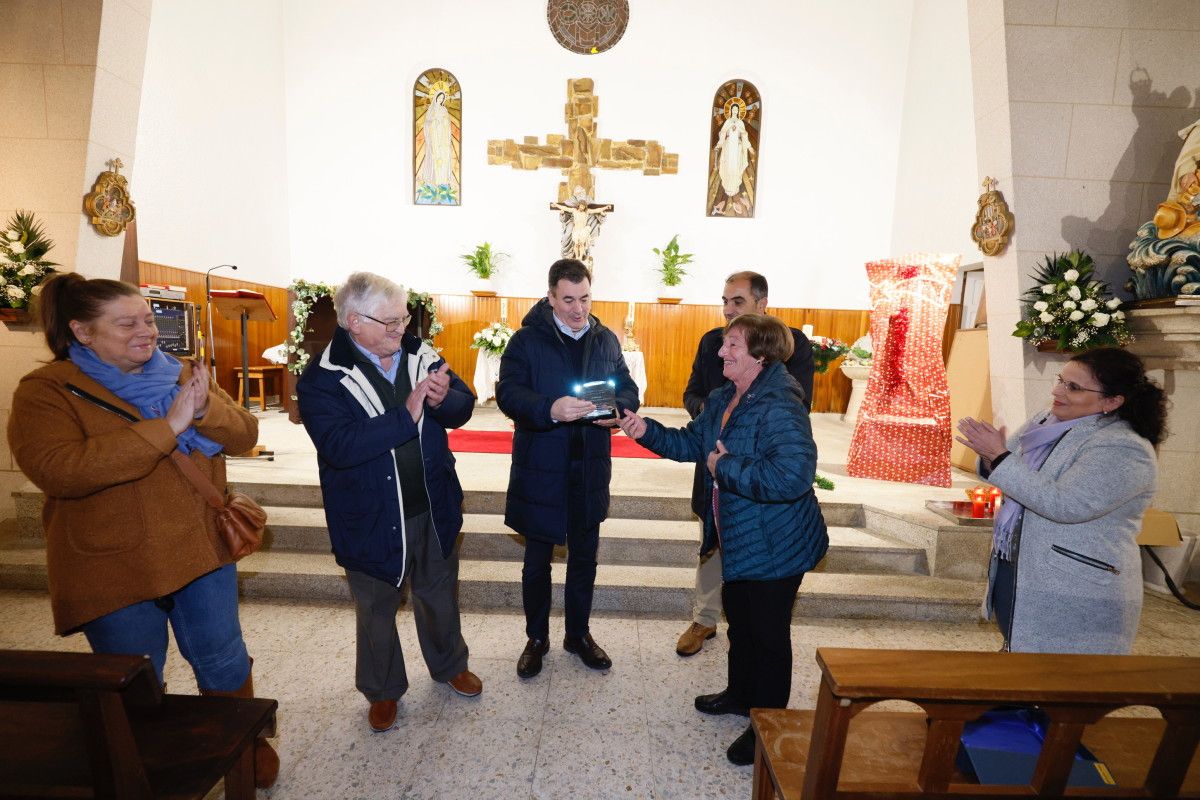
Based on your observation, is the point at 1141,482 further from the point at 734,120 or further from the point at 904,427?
the point at 734,120

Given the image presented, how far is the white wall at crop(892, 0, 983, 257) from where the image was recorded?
621 cm

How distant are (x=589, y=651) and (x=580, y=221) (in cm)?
619

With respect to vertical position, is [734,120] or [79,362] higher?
[734,120]

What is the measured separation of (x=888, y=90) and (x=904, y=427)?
5938 mm

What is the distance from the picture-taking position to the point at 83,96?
3.44 meters

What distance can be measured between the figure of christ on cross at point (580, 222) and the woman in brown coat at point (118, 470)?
20.6 ft

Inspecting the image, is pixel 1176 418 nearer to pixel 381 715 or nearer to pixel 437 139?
pixel 381 715

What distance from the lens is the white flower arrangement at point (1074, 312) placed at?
3105 millimetres

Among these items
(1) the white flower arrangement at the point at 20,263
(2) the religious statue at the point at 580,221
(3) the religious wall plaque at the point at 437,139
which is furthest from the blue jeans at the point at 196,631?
(3) the religious wall plaque at the point at 437,139

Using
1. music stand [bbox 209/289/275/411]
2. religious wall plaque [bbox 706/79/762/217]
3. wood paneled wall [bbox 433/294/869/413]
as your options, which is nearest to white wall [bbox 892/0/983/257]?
wood paneled wall [bbox 433/294/869/413]

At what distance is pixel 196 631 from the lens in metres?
1.59

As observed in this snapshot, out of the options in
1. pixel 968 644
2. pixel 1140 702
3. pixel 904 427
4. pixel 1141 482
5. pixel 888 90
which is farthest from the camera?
pixel 888 90

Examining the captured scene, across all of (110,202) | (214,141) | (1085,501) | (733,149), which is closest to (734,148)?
(733,149)

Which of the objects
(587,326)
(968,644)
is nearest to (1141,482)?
(968,644)
